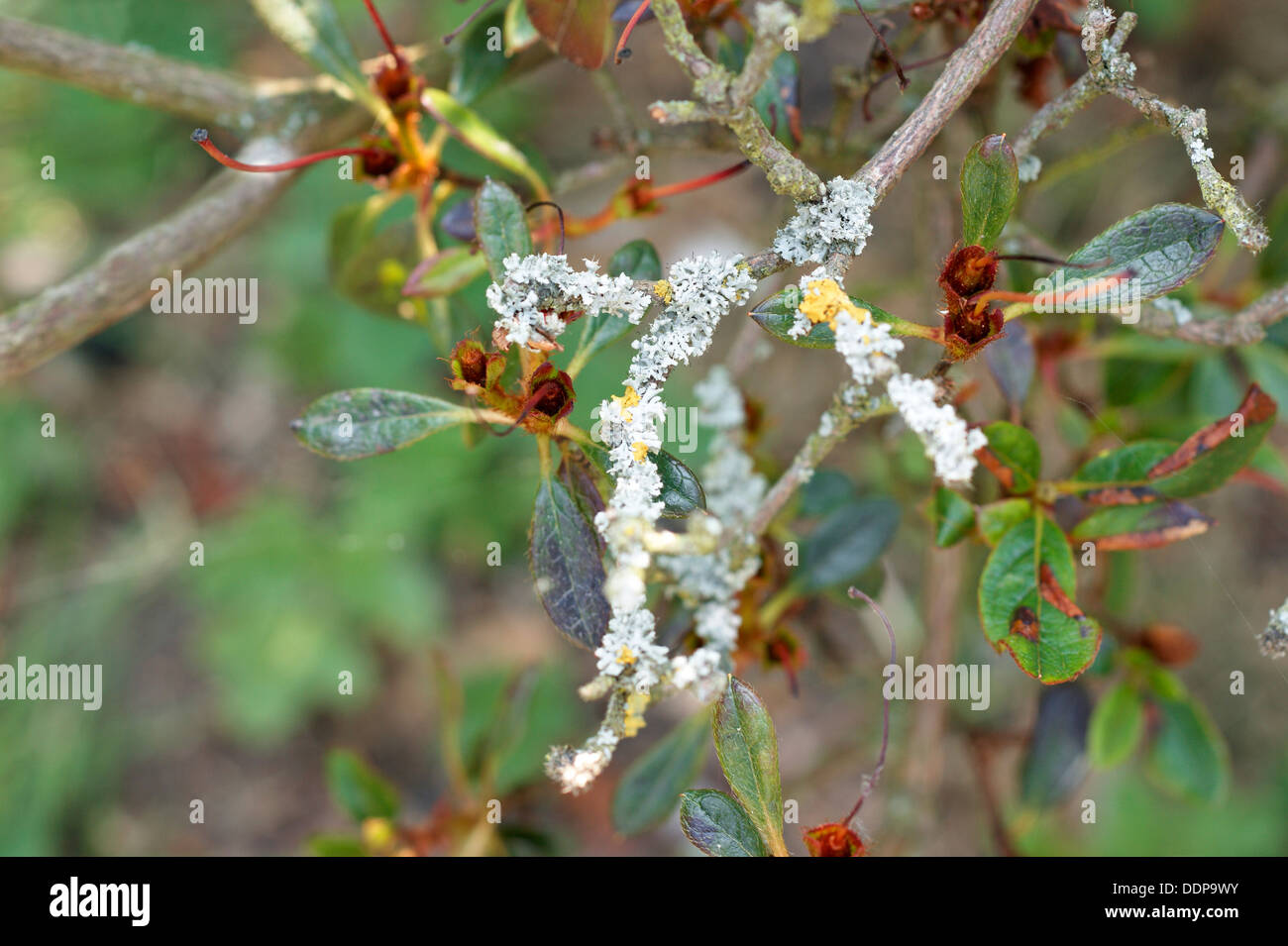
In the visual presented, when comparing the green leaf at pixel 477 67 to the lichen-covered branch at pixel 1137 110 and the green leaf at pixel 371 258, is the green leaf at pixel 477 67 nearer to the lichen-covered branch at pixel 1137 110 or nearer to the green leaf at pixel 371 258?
the green leaf at pixel 371 258

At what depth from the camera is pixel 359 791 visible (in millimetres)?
1716

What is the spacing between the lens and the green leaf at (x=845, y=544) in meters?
1.38

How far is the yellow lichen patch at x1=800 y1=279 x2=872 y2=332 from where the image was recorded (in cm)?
86

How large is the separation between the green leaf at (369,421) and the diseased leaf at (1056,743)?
1200mm

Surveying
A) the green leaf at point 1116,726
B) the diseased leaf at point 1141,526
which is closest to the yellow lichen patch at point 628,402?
the diseased leaf at point 1141,526

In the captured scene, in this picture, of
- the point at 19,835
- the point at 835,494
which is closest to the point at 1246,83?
the point at 835,494

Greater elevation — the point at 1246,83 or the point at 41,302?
the point at 1246,83

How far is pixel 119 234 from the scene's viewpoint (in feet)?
9.29

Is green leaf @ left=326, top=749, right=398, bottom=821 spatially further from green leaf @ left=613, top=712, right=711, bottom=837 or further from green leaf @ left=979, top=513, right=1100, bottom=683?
green leaf @ left=979, top=513, right=1100, bottom=683

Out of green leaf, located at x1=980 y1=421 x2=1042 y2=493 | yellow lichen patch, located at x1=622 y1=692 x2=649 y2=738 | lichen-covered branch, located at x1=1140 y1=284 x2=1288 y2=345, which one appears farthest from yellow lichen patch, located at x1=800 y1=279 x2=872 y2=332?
lichen-covered branch, located at x1=1140 y1=284 x2=1288 y2=345

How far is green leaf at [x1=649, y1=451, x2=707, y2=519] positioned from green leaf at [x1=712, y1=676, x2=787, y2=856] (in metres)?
0.20

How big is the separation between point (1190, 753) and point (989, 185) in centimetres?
117
